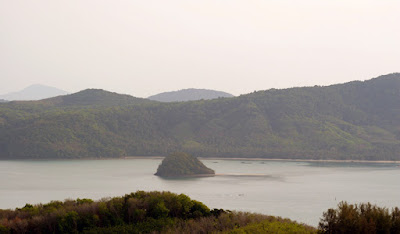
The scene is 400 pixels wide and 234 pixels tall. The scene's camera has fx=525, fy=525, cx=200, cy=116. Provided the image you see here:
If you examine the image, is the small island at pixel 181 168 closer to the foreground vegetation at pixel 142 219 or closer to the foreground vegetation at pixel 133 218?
the foreground vegetation at pixel 142 219

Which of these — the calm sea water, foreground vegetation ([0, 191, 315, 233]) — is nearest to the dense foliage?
foreground vegetation ([0, 191, 315, 233])

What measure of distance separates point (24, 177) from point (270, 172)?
7551cm

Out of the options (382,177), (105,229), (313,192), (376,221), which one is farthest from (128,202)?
(382,177)

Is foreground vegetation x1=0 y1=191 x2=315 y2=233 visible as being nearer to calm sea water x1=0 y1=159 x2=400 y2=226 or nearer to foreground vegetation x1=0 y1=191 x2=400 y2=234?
foreground vegetation x1=0 y1=191 x2=400 y2=234

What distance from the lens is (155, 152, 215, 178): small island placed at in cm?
15573

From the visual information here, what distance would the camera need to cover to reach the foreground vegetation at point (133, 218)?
39.2 metres

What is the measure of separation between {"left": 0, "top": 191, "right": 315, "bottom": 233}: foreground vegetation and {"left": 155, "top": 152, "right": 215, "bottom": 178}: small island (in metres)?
107

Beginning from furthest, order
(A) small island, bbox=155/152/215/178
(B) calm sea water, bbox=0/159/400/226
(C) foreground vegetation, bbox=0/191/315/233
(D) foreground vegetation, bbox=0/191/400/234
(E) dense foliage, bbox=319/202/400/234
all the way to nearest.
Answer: (A) small island, bbox=155/152/215/178, (B) calm sea water, bbox=0/159/400/226, (C) foreground vegetation, bbox=0/191/315/233, (D) foreground vegetation, bbox=0/191/400/234, (E) dense foliage, bbox=319/202/400/234

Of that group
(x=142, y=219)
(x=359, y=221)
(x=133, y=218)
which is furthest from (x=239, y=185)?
(x=359, y=221)

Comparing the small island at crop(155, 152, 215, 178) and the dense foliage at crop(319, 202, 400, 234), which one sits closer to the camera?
the dense foliage at crop(319, 202, 400, 234)

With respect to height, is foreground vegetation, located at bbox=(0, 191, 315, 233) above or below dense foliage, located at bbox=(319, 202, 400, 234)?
below

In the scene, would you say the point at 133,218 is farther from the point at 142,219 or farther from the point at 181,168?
the point at 181,168

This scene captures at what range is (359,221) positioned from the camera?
27.7 metres

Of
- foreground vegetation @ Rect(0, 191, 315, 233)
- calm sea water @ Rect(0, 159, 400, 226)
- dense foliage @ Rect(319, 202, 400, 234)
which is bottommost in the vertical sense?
calm sea water @ Rect(0, 159, 400, 226)
